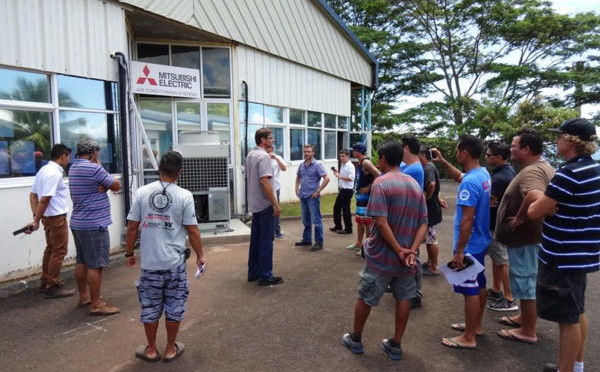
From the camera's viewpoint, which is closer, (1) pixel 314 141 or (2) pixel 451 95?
(1) pixel 314 141

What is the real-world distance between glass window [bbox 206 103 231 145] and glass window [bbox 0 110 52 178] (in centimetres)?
402

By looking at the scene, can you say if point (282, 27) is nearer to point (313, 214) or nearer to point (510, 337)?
point (313, 214)

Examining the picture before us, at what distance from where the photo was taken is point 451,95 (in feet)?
77.8

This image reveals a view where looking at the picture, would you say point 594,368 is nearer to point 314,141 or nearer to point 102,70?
point 102,70

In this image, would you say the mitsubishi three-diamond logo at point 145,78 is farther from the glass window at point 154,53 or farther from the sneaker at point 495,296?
the sneaker at point 495,296

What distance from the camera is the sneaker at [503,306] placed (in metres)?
4.12

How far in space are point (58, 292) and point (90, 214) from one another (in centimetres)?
141

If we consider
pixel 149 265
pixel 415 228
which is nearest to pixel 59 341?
pixel 149 265

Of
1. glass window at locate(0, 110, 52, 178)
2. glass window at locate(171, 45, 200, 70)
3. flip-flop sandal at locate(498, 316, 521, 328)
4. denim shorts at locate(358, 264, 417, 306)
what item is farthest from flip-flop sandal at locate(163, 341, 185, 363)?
glass window at locate(171, 45, 200, 70)

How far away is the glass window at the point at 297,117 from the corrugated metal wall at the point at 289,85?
7.9 inches

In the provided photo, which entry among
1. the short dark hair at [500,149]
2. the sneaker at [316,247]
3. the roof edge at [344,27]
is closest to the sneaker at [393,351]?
the short dark hair at [500,149]

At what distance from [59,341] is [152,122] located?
6.16m

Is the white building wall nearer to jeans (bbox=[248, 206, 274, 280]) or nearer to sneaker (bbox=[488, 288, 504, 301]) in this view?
jeans (bbox=[248, 206, 274, 280])

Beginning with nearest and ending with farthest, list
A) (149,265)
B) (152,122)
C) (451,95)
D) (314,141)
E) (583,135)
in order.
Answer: (583,135), (149,265), (152,122), (314,141), (451,95)
